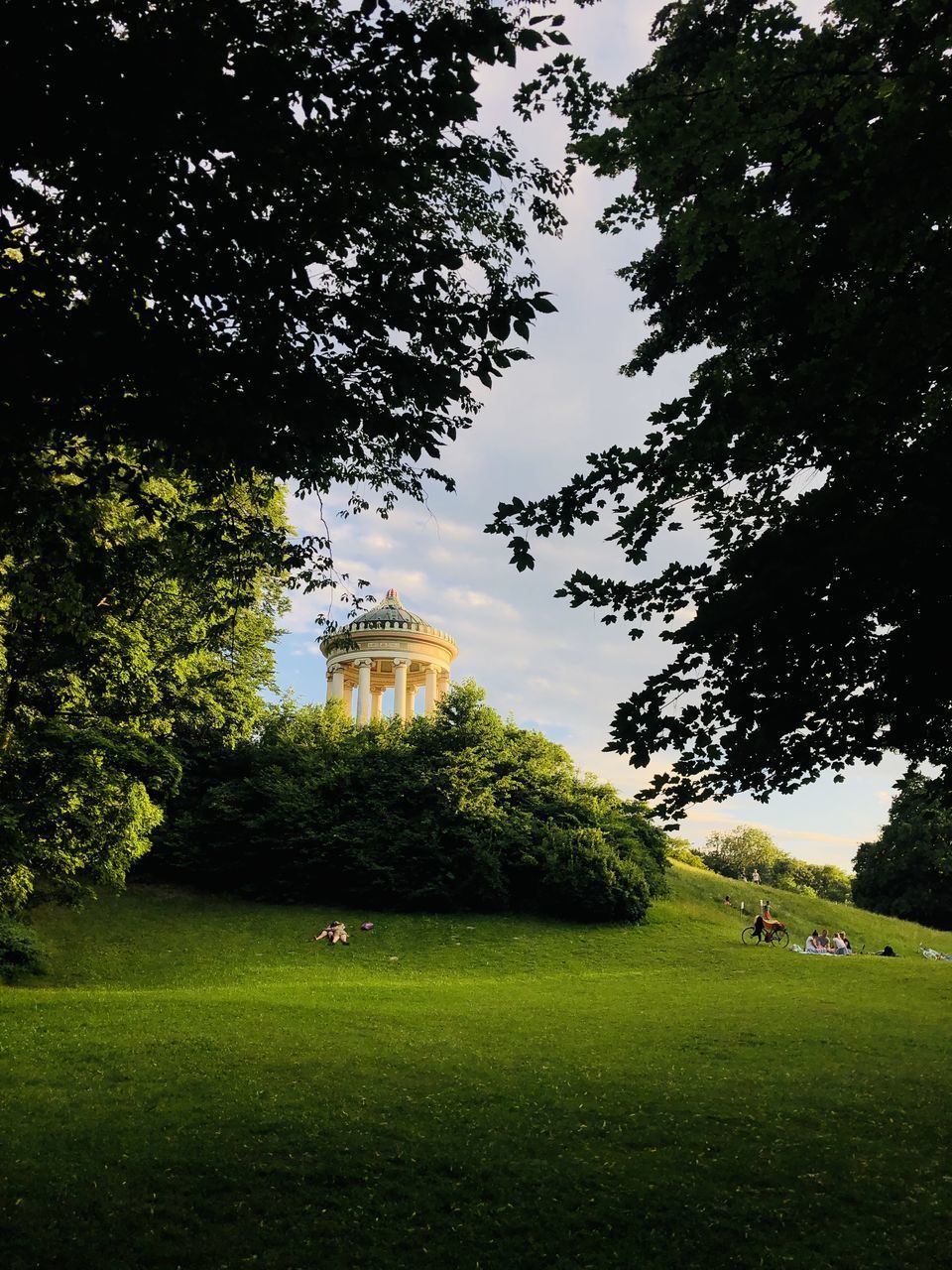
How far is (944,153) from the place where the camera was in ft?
18.2

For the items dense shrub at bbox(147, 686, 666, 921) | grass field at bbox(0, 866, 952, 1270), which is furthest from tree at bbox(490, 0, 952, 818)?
dense shrub at bbox(147, 686, 666, 921)

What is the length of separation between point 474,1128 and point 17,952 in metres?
20.2

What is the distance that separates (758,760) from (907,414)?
11.5 ft

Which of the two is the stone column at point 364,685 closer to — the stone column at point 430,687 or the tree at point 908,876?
the stone column at point 430,687

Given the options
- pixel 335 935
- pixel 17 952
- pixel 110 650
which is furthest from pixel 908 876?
pixel 110 650

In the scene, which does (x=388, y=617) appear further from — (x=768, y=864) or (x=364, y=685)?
(x=768, y=864)

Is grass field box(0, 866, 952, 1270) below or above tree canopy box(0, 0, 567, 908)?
below

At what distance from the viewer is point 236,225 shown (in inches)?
213

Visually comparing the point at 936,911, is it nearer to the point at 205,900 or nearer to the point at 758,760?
the point at 205,900

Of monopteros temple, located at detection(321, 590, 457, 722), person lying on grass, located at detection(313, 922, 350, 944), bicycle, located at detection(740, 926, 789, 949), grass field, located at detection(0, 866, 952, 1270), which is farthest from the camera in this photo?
monopteros temple, located at detection(321, 590, 457, 722)

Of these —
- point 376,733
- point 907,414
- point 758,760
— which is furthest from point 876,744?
point 376,733

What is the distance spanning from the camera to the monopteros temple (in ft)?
179

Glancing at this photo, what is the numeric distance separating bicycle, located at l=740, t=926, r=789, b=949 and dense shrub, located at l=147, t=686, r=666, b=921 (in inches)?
159

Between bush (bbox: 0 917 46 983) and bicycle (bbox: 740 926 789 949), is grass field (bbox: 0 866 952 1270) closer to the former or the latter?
bush (bbox: 0 917 46 983)
